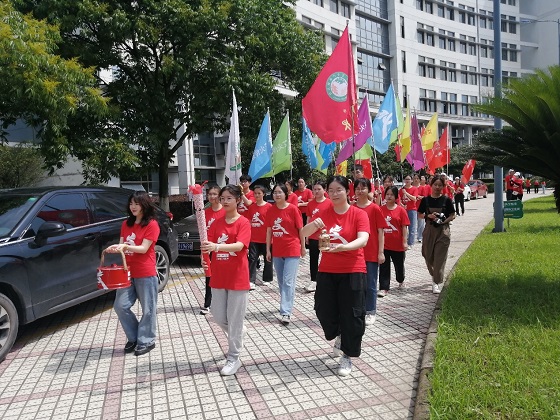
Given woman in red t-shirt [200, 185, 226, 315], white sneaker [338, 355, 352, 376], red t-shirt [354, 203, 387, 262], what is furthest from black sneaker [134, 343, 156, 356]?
red t-shirt [354, 203, 387, 262]

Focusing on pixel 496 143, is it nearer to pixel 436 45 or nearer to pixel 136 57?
pixel 136 57

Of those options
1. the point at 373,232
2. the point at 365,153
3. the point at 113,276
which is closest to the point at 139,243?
the point at 113,276

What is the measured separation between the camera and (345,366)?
4.24m

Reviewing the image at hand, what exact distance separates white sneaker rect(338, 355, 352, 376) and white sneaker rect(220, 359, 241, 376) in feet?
3.09

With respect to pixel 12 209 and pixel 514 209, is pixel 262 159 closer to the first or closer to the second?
pixel 12 209

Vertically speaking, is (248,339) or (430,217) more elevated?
(430,217)

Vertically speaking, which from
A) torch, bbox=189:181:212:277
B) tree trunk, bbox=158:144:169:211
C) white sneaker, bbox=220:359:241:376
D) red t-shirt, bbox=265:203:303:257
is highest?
tree trunk, bbox=158:144:169:211

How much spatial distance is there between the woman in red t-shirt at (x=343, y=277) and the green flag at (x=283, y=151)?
21.0 ft

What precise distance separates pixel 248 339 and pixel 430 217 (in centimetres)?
337

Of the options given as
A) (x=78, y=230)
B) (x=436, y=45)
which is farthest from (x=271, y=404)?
(x=436, y=45)

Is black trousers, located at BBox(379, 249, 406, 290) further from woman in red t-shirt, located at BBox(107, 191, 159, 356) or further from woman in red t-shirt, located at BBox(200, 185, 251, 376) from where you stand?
woman in red t-shirt, located at BBox(107, 191, 159, 356)

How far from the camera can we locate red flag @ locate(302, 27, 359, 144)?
21.8 ft

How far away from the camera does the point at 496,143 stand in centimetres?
650

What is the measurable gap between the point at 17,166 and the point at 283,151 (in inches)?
381
